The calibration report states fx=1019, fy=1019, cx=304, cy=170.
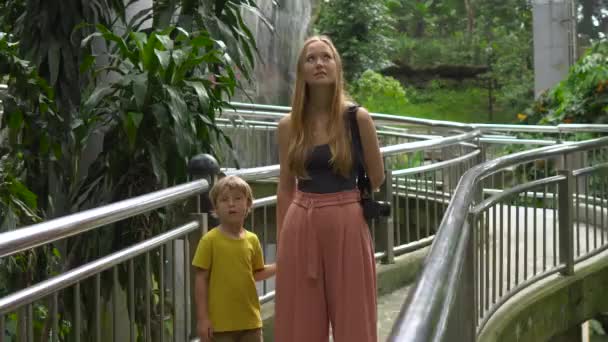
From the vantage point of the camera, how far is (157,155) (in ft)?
17.4

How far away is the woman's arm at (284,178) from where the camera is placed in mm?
3852

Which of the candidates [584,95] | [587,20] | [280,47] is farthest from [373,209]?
[587,20]

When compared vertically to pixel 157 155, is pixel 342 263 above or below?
below

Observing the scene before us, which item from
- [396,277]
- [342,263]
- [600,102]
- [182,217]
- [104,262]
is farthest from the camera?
[600,102]

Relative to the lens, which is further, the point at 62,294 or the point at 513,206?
the point at 513,206

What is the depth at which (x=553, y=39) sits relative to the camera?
758 inches

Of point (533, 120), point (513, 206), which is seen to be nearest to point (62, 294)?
point (513, 206)

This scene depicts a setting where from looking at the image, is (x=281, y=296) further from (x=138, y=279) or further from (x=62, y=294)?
(x=62, y=294)

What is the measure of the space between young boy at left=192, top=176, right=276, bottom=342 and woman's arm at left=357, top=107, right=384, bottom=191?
492 mm

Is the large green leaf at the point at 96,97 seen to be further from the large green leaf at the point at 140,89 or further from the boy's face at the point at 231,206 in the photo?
the boy's face at the point at 231,206

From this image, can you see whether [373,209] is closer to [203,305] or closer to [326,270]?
[326,270]

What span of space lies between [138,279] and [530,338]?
280 cm

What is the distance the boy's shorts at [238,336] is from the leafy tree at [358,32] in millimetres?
26090

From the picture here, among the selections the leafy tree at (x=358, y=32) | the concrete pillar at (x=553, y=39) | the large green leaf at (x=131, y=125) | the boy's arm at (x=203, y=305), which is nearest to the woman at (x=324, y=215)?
the boy's arm at (x=203, y=305)
